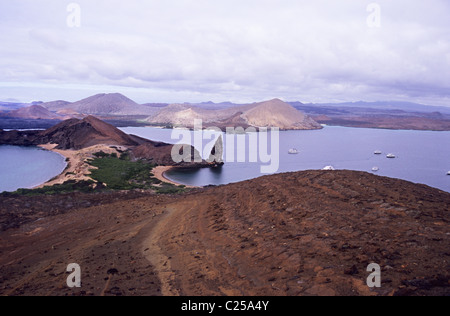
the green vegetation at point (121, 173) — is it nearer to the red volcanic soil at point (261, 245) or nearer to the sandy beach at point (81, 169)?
the sandy beach at point (81, 169)

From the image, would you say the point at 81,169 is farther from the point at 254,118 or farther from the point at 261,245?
the point at 254,118

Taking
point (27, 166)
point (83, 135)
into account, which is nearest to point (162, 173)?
point (27, 166)

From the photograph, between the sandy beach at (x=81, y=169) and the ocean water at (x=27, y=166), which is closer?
the sandy beach at (x=81, y=169)

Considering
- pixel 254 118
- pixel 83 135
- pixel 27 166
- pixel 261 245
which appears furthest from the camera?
pixel 254 118

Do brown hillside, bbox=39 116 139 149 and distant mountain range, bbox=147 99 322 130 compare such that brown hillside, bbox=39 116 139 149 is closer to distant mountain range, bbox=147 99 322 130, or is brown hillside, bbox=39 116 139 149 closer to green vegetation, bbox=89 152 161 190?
green vegetation, bbox=89 152 161 190

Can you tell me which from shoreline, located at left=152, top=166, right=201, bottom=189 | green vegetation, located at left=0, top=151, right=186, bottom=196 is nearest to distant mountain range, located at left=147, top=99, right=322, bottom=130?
shoreline, located at left=152, top=166, right=201, bottom=189

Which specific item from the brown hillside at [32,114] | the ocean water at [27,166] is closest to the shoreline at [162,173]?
the ocean water at [27,166]
